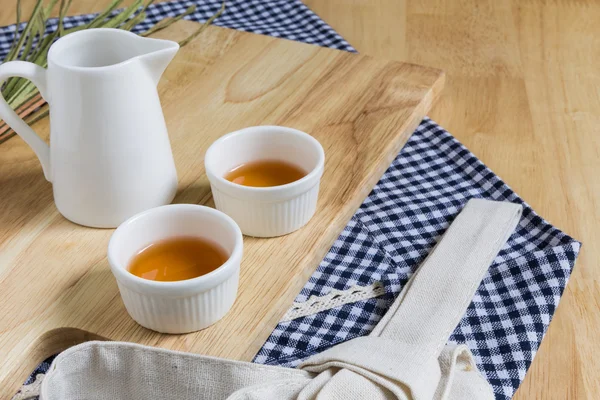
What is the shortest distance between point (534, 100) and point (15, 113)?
60 centimetres

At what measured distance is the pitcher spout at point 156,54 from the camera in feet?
1.86

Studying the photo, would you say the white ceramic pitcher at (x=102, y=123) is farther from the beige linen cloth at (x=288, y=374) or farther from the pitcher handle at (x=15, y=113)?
the beige linen cloth at (x=288, y=374)

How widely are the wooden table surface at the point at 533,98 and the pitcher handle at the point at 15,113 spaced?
39 centimetres

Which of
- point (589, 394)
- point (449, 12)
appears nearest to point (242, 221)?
point (589, 394)

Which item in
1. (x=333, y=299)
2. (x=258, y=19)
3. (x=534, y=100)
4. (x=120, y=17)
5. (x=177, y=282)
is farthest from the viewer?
(x=258, y=19)

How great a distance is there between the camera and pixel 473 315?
0.62 meters

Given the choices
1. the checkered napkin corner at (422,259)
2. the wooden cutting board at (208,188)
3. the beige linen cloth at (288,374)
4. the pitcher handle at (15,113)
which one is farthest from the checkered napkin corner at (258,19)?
the beige linen cloth at (288,374)

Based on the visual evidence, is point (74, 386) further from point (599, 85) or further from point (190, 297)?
point (599, 85)

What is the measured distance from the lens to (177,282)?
506mm

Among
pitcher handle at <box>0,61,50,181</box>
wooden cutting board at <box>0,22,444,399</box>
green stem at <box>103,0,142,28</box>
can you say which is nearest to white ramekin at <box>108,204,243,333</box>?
wooden cutting board at <box>0,22,444,399</box>

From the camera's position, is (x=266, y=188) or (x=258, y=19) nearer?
(x=266, y=188)

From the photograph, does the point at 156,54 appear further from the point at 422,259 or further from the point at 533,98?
the point at 533,98

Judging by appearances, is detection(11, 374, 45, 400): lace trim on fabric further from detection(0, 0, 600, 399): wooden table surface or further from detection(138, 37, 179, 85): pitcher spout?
detection(0, 0, 600, 399): wooden table surface

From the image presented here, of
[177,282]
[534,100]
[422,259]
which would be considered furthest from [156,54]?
[534,100]
